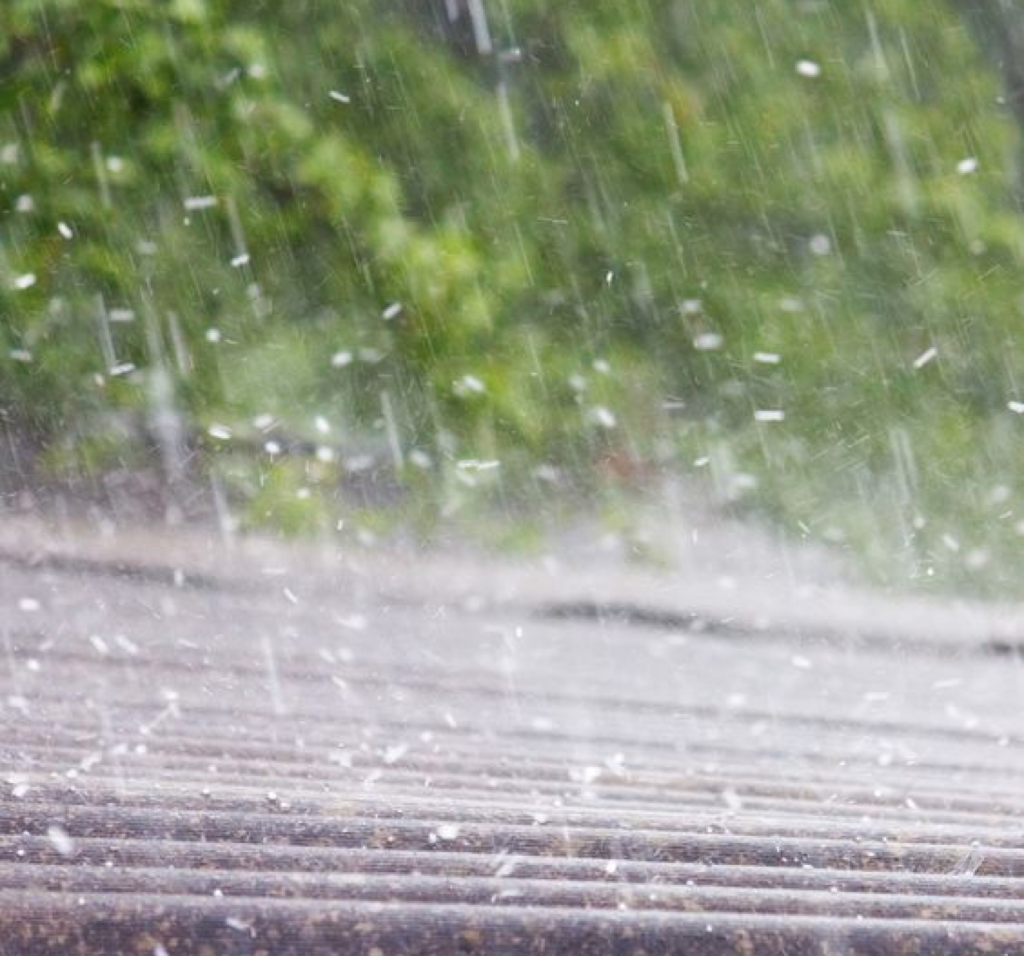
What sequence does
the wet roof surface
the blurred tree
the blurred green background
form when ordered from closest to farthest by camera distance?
the wet roof surface → the blurred green background → the blurred tree

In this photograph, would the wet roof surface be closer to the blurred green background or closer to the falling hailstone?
the falling hailstone

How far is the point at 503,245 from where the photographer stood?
6.04 m

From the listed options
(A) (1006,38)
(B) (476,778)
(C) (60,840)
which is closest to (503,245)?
(A) (1006,38)

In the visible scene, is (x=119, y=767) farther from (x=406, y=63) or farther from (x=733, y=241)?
(x=733, y=241)

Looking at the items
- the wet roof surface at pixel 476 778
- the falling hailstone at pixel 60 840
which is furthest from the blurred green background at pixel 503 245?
the falling hailstone at pixel 60 840

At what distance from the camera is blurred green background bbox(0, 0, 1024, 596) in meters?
5.61

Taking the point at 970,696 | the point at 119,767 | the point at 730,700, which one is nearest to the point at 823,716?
the point at 730,700

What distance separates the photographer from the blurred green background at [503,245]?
5.61 metres

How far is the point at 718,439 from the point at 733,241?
3.02ft

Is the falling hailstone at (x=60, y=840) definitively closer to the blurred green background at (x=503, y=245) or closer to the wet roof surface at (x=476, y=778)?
the wet roof surface at (x=476, y=778)

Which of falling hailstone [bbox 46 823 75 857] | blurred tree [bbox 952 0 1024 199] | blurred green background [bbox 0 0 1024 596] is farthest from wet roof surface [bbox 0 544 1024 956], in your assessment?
blurred tree [bbox 952 0 1024 199]

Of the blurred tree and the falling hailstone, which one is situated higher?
the blurred tree

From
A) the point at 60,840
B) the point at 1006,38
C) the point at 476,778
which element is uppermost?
the point at 1006,38

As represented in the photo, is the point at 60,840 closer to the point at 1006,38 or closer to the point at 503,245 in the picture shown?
the point at 503,245
